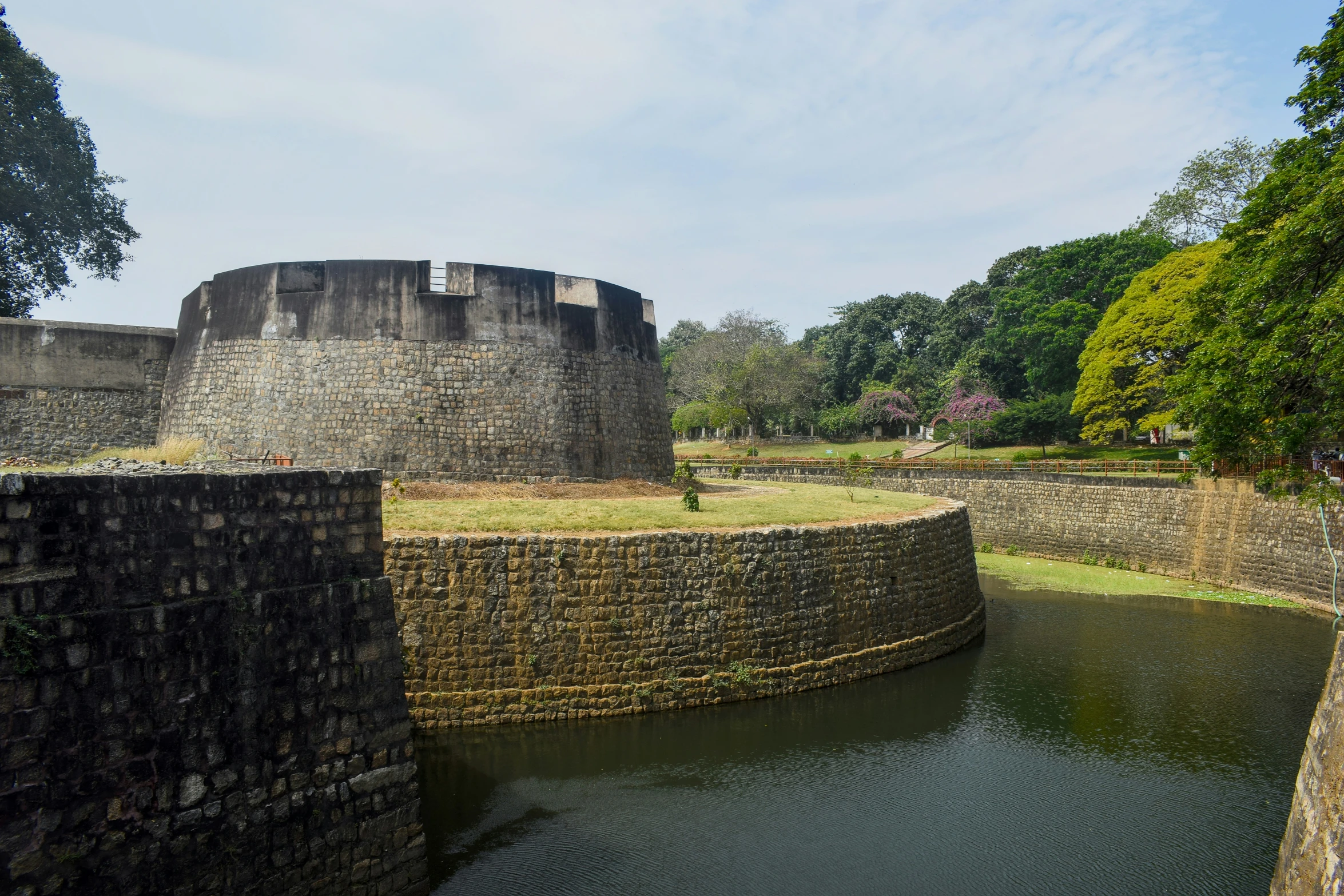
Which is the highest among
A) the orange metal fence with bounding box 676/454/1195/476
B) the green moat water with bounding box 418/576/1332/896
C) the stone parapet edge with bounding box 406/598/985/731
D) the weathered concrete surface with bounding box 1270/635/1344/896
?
the orange metal fence with bounding box 676/454/1195/476

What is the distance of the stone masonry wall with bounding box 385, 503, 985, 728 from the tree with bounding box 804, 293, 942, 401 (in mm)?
40023

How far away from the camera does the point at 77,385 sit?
1487 centimetres

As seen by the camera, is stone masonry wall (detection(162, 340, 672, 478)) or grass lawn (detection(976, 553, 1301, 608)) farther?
grass lawn (detection(976, 553, 1301, 608))

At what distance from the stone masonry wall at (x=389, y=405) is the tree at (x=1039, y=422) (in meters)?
27.7

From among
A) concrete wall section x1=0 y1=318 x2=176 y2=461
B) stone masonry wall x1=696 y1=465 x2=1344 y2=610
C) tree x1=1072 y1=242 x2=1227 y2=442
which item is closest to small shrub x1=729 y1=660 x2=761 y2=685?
concrete wall section x1=0 y1=318 x2=176 y2=461

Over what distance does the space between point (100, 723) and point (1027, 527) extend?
2448 cm

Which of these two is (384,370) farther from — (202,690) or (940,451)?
(940,451)

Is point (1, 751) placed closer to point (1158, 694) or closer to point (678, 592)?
point (678, 592)

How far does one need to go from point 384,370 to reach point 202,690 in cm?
1040

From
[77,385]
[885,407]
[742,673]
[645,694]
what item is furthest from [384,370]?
[885,407]

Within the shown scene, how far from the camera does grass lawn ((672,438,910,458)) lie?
44.2m

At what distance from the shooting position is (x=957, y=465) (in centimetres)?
2814

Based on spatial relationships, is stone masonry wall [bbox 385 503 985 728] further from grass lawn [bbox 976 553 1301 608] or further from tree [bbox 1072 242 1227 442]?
tree [bbox 1072 242 1227 442]

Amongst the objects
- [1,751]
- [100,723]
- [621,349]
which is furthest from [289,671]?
[621,349]
